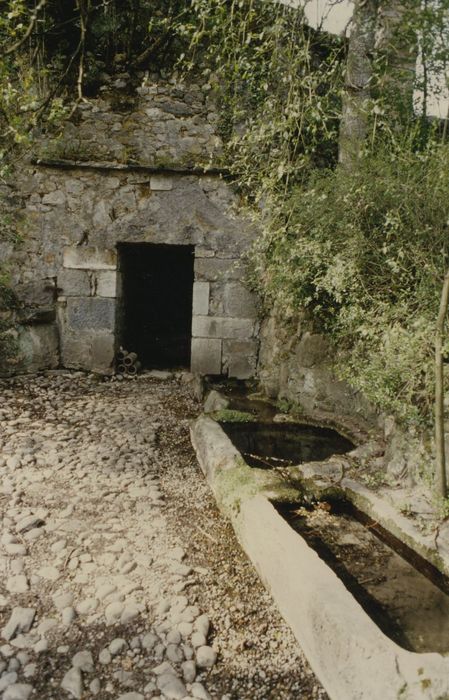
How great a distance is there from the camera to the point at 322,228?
423 cm

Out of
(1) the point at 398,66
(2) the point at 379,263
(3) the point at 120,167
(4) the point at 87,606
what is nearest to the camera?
(4) the point at 87,606

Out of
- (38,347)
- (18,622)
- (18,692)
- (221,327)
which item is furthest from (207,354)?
(18,692)

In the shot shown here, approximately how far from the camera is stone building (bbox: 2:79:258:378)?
6.14 m

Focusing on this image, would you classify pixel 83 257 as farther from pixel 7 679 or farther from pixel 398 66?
pixel 7 679

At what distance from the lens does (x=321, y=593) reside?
6.64 feet

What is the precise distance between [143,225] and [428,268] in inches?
158

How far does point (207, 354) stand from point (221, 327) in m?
0.41

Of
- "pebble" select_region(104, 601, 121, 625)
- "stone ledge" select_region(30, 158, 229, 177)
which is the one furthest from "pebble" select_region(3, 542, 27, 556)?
"stone ledge" select_region(30, 158, 229, 177)

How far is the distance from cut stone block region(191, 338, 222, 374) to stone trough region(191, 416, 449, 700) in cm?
281

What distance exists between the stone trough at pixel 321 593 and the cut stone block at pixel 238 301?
2.97 metres

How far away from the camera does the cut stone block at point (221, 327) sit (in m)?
6.35

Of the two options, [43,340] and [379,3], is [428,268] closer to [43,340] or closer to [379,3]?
[379,3]

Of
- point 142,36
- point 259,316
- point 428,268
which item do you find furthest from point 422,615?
point 142,36

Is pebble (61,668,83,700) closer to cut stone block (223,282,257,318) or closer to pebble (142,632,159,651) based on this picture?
pebble (142,632,159,651)
